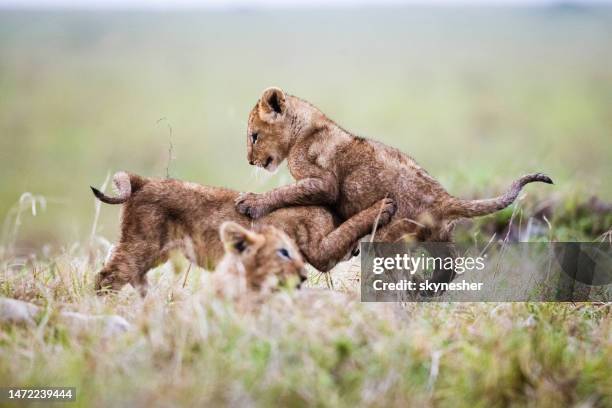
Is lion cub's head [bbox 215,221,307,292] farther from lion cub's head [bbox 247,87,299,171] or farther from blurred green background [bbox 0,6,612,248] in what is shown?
blurred green background [bbox 0,6,612,248]

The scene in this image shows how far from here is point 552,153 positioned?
22.3m

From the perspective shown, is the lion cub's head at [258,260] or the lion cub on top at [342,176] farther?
the lion cub on top at [342,176]

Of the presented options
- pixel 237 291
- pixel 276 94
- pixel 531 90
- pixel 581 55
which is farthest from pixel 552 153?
pixel 237 291

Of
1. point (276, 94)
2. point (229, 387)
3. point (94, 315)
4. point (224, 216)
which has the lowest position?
point (229, 387)

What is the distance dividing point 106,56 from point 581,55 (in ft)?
60.8

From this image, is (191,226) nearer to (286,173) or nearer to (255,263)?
(255,263)

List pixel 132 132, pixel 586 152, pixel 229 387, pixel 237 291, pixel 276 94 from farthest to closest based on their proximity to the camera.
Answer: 1. pixel 132 132
2. pixel 586 152
3. pixel 276 94
4. pixel 237 291
5. pixel 229 387

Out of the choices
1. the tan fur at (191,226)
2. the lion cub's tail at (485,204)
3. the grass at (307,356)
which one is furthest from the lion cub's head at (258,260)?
the lion cub's tail at (485,204)

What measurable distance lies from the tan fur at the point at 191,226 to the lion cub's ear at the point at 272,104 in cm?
90

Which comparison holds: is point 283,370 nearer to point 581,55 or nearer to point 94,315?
point 94,315

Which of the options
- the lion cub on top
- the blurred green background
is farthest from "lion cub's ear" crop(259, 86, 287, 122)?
the blurred green background

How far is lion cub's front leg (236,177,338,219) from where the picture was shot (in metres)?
6.53

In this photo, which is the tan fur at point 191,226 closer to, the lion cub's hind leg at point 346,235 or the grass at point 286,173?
the lion cub's hind leg at point 346,235

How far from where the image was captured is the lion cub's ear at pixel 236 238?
18.7ft
